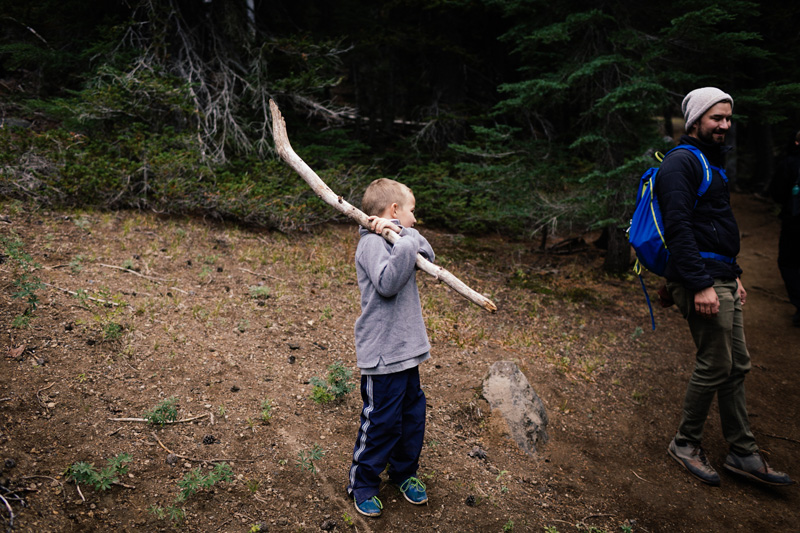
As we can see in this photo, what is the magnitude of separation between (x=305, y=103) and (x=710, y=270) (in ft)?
24.7

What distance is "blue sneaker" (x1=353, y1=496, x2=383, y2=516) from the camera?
303cm

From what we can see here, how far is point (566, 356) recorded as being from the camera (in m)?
5.99

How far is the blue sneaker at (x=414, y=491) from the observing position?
10.5 ft

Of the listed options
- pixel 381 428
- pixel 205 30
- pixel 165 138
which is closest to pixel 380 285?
pixel 381 428

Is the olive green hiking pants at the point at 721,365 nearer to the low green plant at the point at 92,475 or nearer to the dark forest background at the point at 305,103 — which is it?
the dark forest background at the point at 305,103

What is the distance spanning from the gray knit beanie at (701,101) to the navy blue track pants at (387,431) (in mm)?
2796

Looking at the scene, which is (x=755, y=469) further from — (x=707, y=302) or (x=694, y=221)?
(x=694, y=221)

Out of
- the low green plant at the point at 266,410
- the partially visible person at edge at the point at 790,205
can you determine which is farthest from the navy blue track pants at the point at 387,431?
the partially visible person at edge at the point at 790,205

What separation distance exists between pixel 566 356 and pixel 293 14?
31.5 ft

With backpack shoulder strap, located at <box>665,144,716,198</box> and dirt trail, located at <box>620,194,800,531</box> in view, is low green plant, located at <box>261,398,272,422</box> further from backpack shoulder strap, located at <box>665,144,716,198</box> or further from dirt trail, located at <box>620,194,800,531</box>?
backpack shoulder strap, located at <box>665,144,716,198</box>

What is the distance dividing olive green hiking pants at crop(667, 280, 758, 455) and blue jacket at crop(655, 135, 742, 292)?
197 mm

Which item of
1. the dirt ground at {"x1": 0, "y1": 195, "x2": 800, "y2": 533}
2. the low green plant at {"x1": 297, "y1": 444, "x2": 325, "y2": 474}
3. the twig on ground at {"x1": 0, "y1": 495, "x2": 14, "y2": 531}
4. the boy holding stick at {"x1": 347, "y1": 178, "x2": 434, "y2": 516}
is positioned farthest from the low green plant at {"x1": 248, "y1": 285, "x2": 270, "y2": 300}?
the twig on ground at {"x1": 0, "y1": 495, "x2": 14, "y2": 531}

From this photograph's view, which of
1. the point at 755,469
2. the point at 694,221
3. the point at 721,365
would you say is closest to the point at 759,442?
the point at 755,469

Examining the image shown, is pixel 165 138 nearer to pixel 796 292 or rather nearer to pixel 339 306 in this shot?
pixel 339 306
